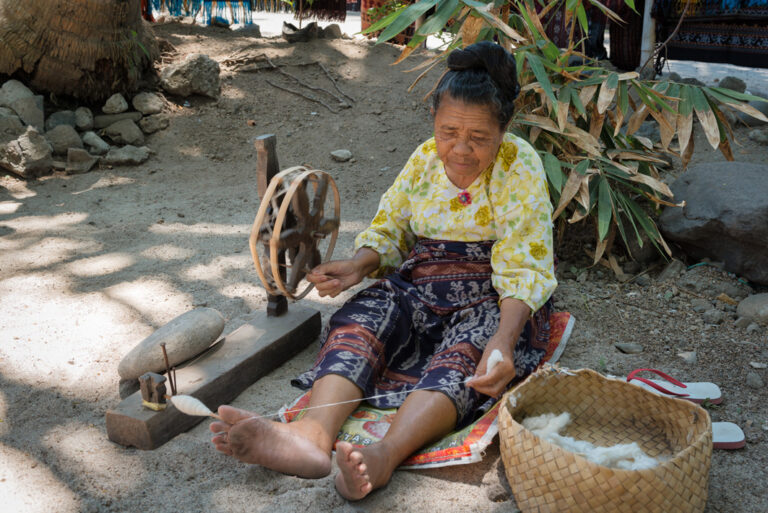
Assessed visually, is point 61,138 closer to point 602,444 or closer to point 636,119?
point 636,119

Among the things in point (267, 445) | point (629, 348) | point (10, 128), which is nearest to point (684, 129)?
point (629, 348)

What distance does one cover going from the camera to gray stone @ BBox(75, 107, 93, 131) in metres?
5.53

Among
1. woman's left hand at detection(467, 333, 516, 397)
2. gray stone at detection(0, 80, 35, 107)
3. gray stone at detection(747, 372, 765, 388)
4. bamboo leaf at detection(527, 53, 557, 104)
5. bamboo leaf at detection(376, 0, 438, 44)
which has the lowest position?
gray stone at detection(747, 372, 765, 388)

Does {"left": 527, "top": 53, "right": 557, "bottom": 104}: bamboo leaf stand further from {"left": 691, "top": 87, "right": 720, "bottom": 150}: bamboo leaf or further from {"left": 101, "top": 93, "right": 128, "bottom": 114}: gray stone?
{"left": 101, "top": 93, "right": 128, "bottom": 114}: gray stone

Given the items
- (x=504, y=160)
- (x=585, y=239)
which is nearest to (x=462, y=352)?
(x=504, y=160)

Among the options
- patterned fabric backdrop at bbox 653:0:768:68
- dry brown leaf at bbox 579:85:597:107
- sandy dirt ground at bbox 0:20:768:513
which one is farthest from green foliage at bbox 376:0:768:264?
patterned fabric backdrop at bbox 653:0:768:68

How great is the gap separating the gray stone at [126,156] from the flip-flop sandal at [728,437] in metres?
4.63

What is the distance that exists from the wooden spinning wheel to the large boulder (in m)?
1.94

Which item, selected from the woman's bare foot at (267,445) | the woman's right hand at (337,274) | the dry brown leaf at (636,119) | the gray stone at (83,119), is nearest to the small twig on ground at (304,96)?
the gray stone at (83,119)

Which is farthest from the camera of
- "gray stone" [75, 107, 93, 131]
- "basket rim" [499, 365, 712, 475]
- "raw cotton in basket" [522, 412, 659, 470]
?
"gray stone" [75, 107, 93, 131]

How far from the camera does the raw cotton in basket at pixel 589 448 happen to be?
181 centimetres

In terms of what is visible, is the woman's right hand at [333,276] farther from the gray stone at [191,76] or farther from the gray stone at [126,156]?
the gray stone at [191,76]

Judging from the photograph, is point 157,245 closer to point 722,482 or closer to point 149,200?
point 149,200

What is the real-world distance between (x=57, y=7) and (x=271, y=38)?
2.65m
